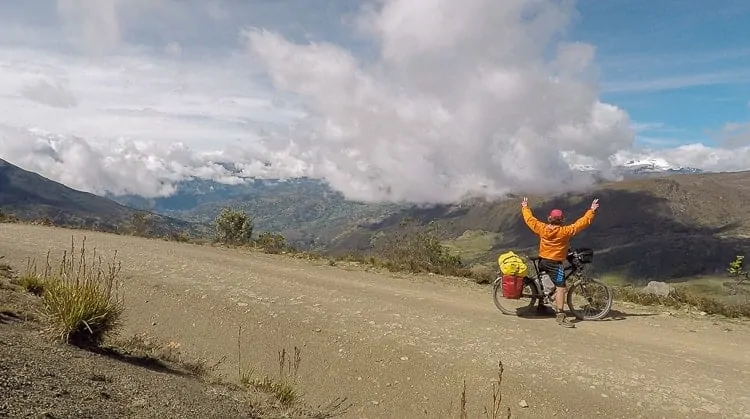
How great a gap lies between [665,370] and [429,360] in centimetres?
334

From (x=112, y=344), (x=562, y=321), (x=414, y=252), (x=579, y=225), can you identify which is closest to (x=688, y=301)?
(x=579, y=225)

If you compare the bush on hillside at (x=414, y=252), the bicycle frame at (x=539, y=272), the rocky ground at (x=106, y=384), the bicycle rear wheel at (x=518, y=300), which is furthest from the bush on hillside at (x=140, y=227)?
the bicycle frame at (x=539, y=272)

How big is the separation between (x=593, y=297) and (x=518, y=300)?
1.53 metres

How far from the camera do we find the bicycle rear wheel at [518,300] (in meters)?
11.2

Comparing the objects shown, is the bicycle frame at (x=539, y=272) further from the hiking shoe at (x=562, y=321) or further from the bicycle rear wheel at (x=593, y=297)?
the hiking shoe at (x=562, y=321)

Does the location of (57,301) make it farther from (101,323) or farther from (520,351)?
(520,351)

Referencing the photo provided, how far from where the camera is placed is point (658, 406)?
665 cm

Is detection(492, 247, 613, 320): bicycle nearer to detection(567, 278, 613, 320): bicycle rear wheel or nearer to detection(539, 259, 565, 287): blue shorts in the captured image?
detection(567, 278, 613, 320): bicycle rear wheel

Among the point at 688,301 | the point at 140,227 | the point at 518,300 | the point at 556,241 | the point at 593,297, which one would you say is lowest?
the point at 518,300

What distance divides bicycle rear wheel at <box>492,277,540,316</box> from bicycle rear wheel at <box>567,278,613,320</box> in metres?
0.71

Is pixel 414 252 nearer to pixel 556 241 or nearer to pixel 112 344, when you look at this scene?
pixel 556 241

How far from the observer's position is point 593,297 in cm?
1130

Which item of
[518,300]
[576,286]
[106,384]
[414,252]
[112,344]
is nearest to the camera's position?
[106,384]

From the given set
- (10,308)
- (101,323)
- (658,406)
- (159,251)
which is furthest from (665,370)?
(159,251)
